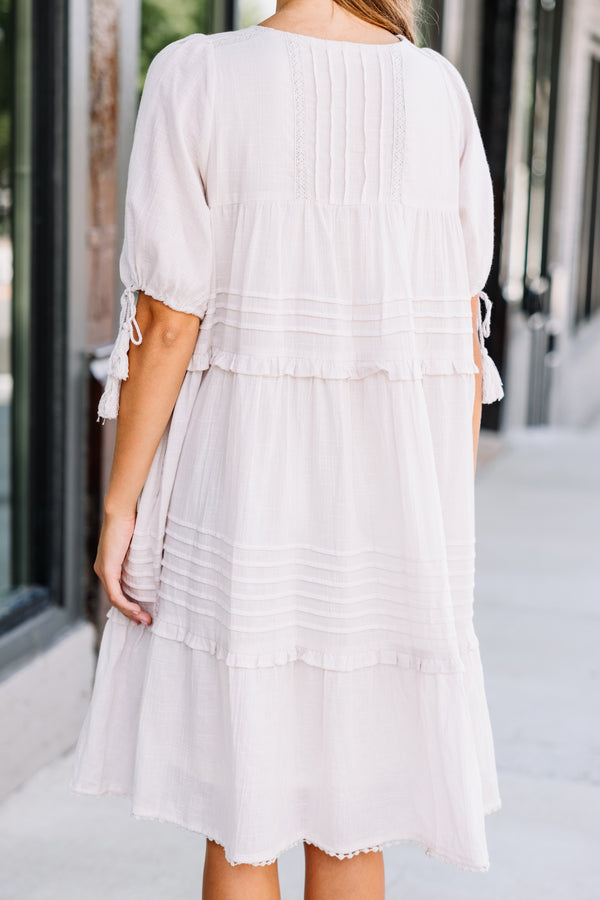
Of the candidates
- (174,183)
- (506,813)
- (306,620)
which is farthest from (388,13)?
(506,813)

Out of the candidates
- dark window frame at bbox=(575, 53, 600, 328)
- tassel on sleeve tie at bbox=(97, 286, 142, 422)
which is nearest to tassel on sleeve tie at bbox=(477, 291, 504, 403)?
tassel on sleeve tie at bbox=(97, 286, 142, 422)

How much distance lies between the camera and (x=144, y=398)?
163 cm

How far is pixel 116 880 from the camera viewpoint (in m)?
2.64

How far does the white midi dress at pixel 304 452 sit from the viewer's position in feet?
5.16

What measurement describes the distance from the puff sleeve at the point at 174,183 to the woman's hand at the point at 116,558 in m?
0.26

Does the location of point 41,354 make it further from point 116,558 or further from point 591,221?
point 591,221

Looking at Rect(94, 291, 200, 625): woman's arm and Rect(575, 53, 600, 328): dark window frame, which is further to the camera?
Rect(575, 53, 600, 328): dark window frame

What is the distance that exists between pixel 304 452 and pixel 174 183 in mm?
402

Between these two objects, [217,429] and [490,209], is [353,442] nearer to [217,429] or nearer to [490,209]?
[217,429]

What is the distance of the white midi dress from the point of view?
1.57 meters

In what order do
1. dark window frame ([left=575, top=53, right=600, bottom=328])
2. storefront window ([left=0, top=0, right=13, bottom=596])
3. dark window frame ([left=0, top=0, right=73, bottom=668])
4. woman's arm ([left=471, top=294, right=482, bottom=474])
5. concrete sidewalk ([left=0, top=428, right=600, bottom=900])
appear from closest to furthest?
woman's arm ([left=471, top=294, right=482, bottom=474]) < concrete sidewalk ([left=0, top=428, right=600, bottom=900]) < dark window frame ([left=0, top=0, right=73, bottom=668]) < storefront window ([left=0, top=0, right=13, bottom=596]) < dark window frame ([left=575, top=53, right=600, bottom=328])

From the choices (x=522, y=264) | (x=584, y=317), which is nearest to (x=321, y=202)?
(x=522, y=264)

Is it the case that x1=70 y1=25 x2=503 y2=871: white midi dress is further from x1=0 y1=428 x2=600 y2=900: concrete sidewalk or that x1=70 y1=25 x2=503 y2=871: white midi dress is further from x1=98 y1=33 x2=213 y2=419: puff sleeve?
x1=0 y1=428 x2=600 y2=900: concrete sidewalk

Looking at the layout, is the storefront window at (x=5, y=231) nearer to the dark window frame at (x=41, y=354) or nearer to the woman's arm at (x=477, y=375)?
the dark window frame at (x=41, y=354)
